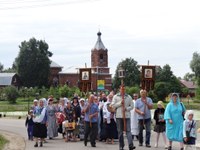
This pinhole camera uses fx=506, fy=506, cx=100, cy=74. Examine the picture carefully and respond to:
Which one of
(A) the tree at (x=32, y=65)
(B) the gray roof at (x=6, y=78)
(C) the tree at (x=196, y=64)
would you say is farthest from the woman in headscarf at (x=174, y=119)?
(B) the gray roof at (x=6, y=78)

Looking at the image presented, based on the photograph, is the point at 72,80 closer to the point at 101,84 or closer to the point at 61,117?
the point at 101,84

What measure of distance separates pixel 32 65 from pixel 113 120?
302 ft

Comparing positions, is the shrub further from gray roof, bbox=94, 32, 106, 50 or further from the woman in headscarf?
the woman in headscarf

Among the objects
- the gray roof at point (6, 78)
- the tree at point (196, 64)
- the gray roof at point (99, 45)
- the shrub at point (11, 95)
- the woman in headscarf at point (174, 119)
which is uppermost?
the gray roof at point (99, 45)

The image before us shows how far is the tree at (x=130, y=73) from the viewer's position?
110 meters

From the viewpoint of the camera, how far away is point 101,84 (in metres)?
114

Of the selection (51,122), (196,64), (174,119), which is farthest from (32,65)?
(174,119)

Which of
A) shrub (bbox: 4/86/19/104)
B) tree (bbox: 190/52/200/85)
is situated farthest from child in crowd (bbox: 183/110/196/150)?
tree (bbox: 190/52/200/85)

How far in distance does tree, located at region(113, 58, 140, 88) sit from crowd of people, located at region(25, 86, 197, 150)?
291 feet

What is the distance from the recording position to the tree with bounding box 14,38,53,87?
110000mm

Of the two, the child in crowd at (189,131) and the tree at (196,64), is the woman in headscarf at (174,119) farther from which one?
the tree at (196,64)

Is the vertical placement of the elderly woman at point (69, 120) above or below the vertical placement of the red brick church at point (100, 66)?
below

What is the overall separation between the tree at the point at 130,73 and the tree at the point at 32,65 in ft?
52.3

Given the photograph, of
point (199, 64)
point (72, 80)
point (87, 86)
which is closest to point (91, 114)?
point (87, 86)
